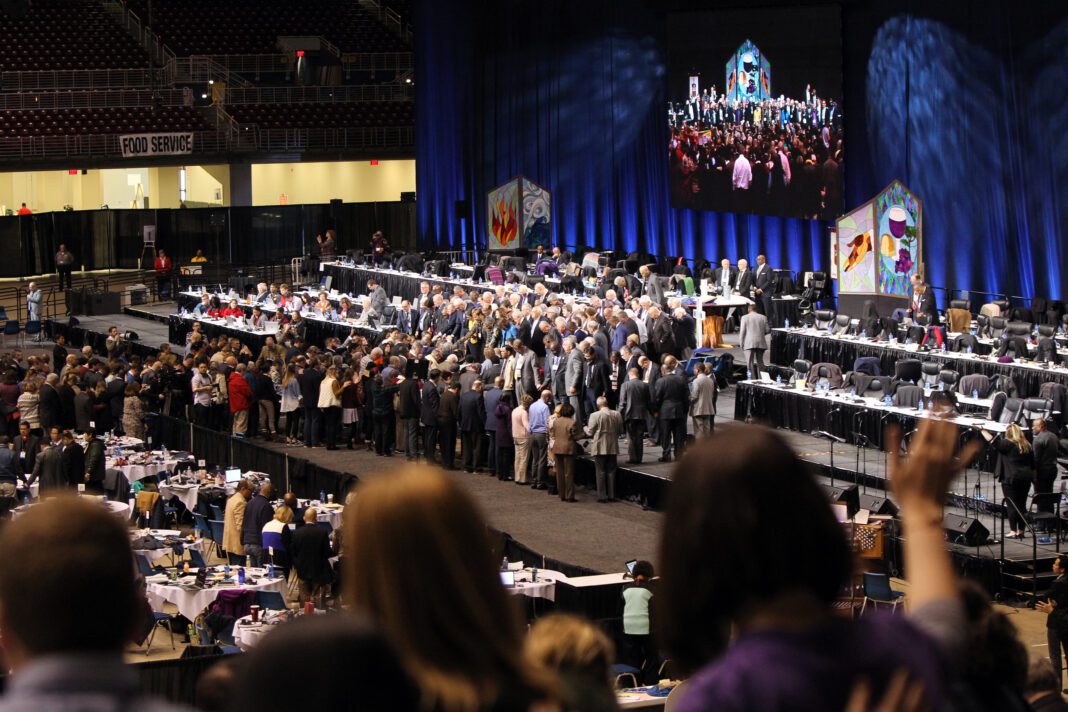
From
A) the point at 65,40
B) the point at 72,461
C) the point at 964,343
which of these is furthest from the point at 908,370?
the point at 65,40

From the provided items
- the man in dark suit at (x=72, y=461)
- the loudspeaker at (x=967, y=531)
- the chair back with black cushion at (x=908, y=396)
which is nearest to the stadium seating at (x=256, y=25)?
the man in dark suit at (x=72, y=461)

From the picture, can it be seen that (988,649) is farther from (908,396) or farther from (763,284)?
(763,284)

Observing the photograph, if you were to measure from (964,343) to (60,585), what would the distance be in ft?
59.7

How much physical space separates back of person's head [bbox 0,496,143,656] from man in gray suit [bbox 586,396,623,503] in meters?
15.0

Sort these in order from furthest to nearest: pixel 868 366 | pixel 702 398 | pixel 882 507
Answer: pixel 868 366, pixel 702 398, pixel 882 507

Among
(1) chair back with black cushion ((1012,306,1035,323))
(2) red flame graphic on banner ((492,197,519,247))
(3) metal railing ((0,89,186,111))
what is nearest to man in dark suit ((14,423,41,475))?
(1) chair back with black cushion ((1012,306,1035,323))

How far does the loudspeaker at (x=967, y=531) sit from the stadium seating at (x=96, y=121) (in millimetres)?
26282

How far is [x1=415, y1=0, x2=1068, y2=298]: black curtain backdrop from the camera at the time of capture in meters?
22.7

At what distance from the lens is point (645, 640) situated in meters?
11.3

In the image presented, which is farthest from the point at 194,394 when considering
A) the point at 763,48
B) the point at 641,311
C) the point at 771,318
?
the point at 763,48

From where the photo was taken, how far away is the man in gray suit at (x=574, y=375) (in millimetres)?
18531

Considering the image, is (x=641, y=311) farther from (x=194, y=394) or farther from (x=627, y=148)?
(x=627, y=148)

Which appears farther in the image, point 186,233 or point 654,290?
point 186,233

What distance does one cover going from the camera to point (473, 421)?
18.2 metres
